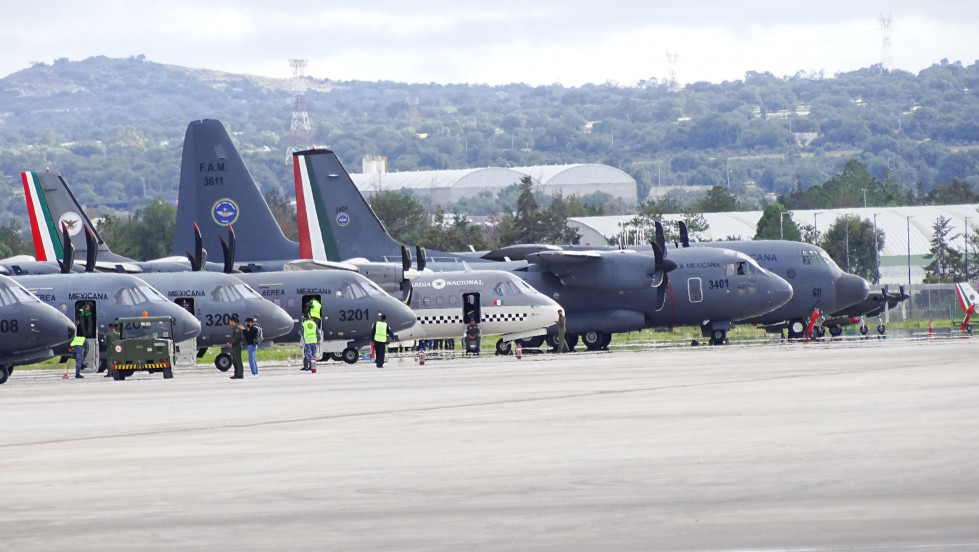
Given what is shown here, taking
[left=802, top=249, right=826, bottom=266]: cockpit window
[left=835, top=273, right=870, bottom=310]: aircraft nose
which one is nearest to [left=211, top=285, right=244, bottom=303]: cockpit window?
[left=802, top=249, right=826, bottom=266]: cockpit window

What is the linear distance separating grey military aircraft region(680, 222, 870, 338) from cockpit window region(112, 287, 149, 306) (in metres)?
22.1

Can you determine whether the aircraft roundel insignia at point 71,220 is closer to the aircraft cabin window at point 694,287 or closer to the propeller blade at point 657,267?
the propeller blade at point 657,267

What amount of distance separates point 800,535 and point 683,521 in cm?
108

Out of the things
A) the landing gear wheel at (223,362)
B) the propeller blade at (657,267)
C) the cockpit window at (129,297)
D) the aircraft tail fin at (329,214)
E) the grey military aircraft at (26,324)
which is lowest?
the landing gear wheel at (223,362)

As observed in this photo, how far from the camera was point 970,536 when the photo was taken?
10.2 meters

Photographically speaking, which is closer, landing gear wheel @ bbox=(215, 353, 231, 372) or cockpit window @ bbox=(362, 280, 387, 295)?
landing gear wheel @ bbox=(215, 353, 231, 372)

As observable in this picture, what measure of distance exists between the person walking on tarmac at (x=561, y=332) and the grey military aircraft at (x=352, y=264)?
1.42ft

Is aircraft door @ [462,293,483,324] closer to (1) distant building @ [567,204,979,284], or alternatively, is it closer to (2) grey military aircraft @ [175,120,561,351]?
(2) grey military aircraft @ [175,120,561,351]

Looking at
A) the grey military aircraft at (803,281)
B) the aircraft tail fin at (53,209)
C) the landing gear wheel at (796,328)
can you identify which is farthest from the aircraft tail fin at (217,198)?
the landing gear wheel at (796,328)

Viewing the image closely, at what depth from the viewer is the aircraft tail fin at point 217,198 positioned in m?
48.4

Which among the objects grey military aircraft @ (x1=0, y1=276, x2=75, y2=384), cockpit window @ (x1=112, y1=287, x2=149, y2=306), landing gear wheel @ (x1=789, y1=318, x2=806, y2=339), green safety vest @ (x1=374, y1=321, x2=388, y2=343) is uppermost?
cockpit window @ (x1=112, y1=287, x2=149, y2=306)

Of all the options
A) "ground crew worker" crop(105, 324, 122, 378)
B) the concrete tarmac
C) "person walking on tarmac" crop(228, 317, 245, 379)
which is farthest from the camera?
"ground crew worker" crop(105, 324, 122, 378)

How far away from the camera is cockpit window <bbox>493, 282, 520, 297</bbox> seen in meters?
44.4

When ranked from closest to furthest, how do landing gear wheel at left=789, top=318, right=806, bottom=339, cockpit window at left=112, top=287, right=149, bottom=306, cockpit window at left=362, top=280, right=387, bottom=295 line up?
cockpit window at left=112, top=287, right=149, bottom=306, cockpit window at left=362, top=280, right=387, bottom=295, landing gear wheel at left=789, top=318, right=806, bottom=339
